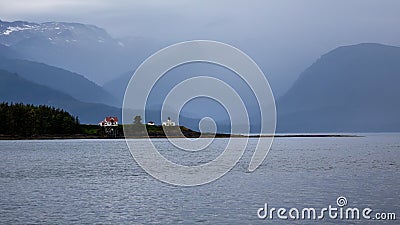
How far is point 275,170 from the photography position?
97.6m

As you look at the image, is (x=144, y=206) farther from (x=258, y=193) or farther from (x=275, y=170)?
(x=275, y=170)

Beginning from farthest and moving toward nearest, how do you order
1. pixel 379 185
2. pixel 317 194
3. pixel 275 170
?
pixel 275 170
pixel 379 185
pixel 317 194

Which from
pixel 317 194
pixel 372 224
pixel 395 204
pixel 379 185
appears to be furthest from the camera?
pixel 379 185

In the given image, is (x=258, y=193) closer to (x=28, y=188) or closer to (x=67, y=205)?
(x=67, y=205)

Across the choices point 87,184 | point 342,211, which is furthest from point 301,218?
point 87,184

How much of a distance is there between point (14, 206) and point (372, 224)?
3127 cm

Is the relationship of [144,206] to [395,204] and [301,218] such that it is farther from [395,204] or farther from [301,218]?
[395,204]

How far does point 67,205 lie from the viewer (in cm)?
5709

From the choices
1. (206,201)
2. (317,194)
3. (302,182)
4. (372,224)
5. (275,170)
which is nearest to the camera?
(372,224)

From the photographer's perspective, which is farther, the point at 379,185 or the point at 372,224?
the point at 379,185

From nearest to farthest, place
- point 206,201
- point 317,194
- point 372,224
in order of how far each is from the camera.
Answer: point 372,224 < point 206,201 < point 317,194

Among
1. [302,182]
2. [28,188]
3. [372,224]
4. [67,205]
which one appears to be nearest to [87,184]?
[28,188]

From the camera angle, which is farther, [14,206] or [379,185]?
[379,185]

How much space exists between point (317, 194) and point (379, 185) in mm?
11337
